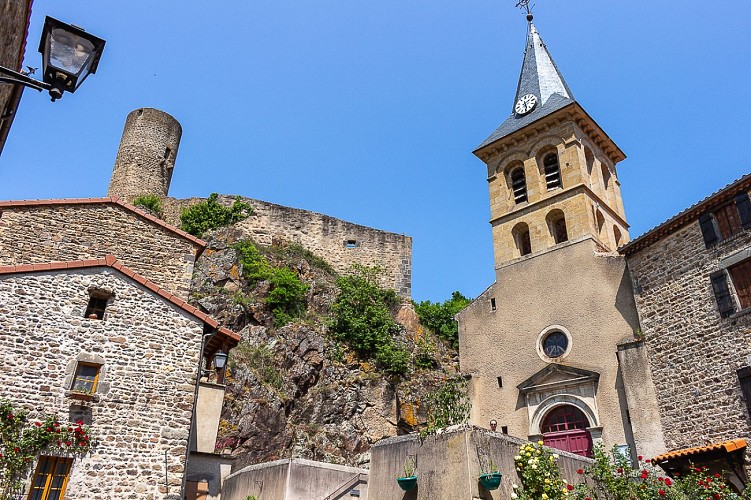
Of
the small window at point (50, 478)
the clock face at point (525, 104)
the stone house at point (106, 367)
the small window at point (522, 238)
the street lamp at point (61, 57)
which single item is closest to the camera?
the street lamp at point (61, 57)

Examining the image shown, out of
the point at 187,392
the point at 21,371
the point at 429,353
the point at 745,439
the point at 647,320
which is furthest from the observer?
the point at 429,353

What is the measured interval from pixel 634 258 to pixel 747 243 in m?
3.18

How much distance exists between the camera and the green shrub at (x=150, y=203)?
29330 millimetres

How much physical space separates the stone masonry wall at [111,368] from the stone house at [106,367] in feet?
0.05

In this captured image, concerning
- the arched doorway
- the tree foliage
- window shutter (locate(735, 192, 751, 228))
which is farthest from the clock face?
the tree foliage

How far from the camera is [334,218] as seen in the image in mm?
30594

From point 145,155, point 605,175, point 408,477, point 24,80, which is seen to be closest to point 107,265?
point 408,477

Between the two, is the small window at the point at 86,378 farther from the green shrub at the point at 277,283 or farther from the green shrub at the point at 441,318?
the green shrub at the point at 441,318

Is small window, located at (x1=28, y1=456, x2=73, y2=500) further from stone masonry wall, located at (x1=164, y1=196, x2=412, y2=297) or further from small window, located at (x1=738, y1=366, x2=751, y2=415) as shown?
stone masonry wall, located at (x1=164, y1=196, x2=412, y2=297)

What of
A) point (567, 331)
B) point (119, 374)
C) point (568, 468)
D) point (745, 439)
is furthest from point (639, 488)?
point (119, 374)

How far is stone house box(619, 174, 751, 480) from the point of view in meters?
11.6

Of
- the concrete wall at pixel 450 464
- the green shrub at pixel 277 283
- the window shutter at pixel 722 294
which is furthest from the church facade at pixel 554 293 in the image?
the green shrub at pixel 277 283

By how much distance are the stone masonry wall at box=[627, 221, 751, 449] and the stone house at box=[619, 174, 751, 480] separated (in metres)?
0.02

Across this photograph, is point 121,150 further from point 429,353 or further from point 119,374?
point 119,374
